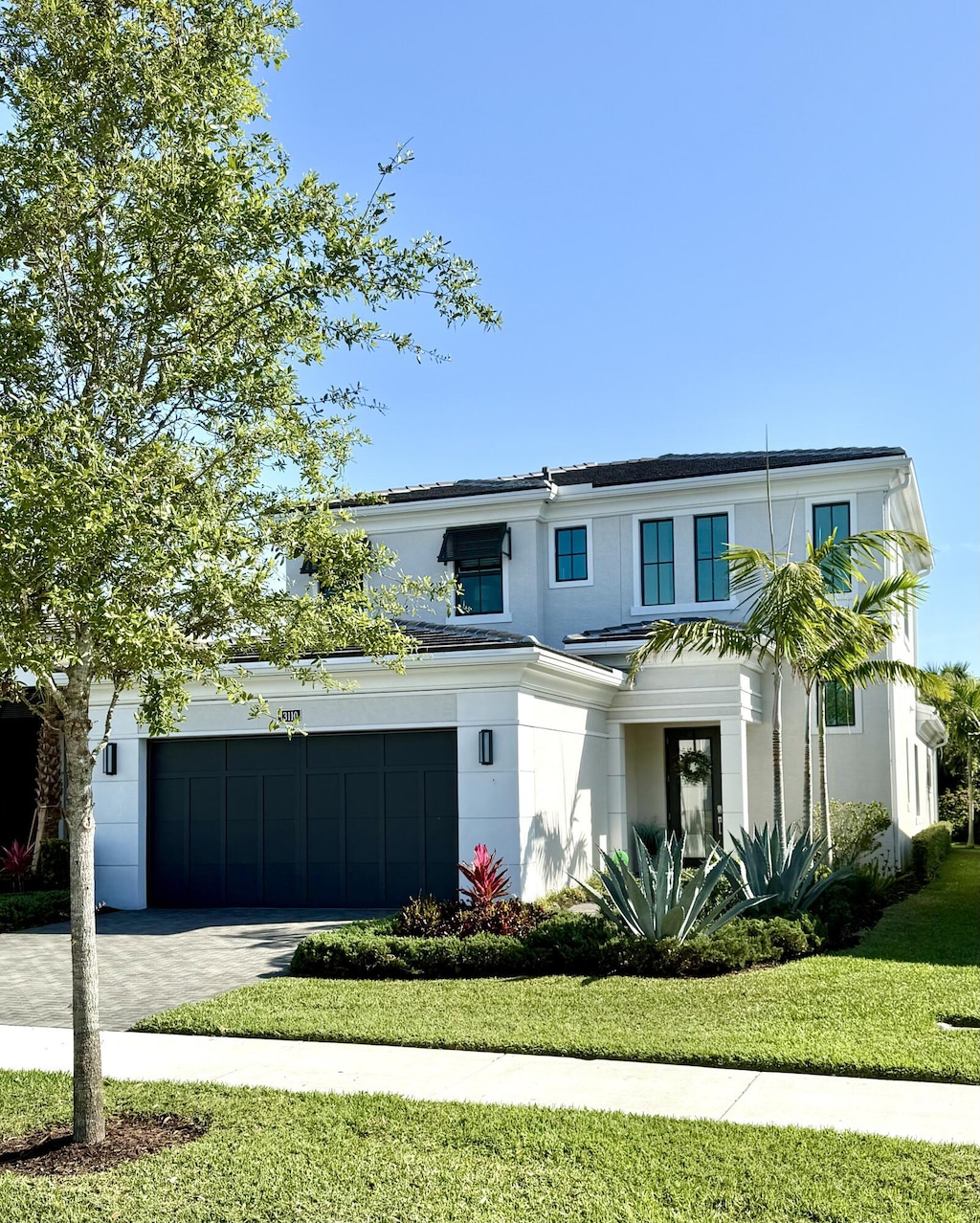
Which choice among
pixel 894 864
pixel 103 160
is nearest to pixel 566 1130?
pixel 103 160

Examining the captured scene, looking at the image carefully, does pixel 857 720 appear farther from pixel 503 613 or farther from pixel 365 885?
pixel 365 885

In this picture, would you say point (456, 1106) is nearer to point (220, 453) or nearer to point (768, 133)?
point (220, 453)

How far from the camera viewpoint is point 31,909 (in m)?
15.5

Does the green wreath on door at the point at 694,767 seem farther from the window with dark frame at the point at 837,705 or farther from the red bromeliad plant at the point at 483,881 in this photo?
the red bromeliad plant at the point at 483,881

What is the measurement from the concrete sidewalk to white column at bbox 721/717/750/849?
9531 mm

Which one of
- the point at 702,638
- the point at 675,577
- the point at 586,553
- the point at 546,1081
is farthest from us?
the point at 586,553

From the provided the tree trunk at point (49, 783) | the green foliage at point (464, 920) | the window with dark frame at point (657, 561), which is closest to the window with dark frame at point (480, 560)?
the window with dark frame at point (657, 561)

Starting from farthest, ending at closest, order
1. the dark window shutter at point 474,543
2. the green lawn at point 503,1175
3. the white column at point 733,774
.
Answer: the dark window shutter at point 474,543 < the white column at point 733,774 < the green lawn at point 503,1175

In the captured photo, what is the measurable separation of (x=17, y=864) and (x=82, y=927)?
12360mm

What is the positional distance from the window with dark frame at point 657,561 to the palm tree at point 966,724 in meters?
14.4

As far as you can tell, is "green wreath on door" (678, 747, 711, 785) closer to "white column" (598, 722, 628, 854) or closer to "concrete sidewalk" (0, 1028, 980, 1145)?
"white column" (598, 722, 628, 854)

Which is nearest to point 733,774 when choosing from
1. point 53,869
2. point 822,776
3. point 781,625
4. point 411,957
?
A: point 822,776

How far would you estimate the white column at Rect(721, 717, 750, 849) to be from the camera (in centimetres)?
1736

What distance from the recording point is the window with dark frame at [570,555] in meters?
22.3
